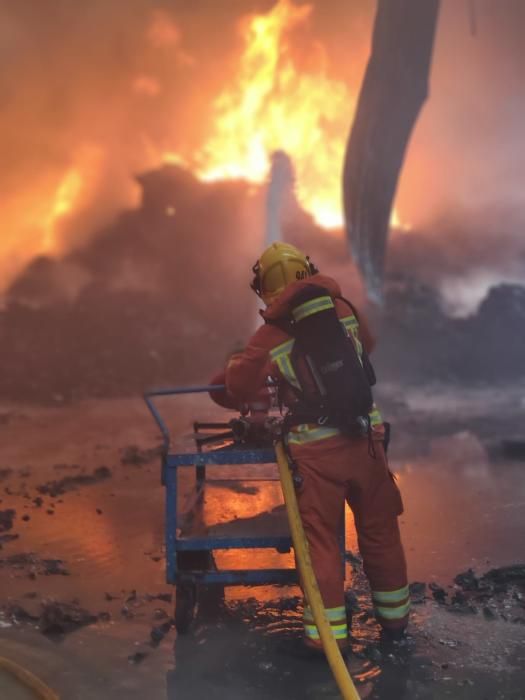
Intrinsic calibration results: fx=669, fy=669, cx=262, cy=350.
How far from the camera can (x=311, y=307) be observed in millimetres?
2641

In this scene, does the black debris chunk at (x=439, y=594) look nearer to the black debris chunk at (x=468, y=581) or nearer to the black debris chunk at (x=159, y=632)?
the black debris chunk at (x=468, y=581)

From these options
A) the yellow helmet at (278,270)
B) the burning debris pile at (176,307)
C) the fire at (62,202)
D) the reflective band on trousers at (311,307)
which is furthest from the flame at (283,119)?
the reflective band on trousers at (311,307)

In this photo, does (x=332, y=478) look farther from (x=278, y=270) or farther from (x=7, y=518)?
(x=7, y=518)

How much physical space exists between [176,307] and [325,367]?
29.0 feet

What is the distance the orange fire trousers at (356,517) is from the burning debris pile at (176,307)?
7.34 m

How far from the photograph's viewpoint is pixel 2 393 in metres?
9.12

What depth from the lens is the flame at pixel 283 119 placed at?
10.4 metres

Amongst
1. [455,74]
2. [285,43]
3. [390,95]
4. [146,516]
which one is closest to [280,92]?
[285,43]

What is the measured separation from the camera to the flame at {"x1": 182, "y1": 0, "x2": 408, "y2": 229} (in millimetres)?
10398

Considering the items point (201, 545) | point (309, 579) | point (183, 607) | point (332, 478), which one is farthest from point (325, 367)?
point (183, 607)

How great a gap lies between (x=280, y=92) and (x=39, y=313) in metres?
5.28

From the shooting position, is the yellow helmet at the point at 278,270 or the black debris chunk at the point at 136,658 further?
the yellow helmet at the point at 278,270

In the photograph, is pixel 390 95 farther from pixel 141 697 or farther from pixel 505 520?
pixel 141 697

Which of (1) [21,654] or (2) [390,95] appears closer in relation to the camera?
(1) [21,654]
